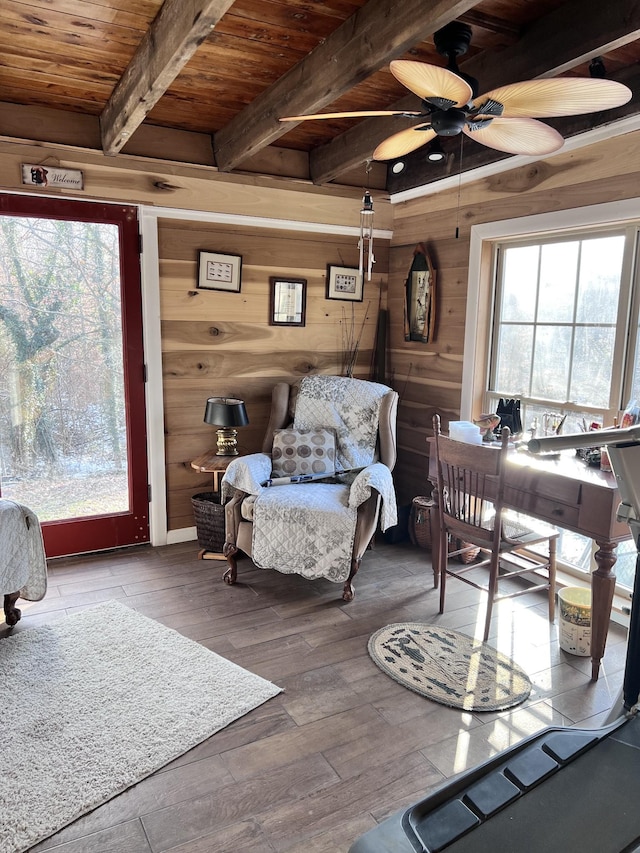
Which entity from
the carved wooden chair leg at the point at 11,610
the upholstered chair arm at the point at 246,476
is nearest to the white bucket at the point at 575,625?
the upholstered chair arm at the point at 246,476

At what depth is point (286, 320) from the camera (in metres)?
4.22

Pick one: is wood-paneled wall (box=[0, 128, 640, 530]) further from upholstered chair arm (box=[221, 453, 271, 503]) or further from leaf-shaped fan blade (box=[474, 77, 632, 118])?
leaf-shaped fan blade (box=[474, 77, 632, 118])

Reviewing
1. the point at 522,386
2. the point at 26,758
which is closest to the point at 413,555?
the point at 522,386

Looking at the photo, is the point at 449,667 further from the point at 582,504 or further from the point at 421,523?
the point at 421,523

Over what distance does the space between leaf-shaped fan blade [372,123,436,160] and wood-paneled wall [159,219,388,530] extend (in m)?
1.53

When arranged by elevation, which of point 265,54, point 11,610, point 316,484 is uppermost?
point 265,54

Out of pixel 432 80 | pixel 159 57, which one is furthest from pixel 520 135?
pixel 159 57

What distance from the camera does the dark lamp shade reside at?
370 centimetres

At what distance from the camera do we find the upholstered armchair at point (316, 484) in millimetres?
3215

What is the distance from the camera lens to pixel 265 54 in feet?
8.59

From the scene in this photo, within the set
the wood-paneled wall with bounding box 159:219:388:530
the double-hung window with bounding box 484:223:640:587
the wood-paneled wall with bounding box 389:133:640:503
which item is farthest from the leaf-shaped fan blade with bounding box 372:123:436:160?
the wood-paneled wall with bounding box 159:219:388:530

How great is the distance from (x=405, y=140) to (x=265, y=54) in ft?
2.43

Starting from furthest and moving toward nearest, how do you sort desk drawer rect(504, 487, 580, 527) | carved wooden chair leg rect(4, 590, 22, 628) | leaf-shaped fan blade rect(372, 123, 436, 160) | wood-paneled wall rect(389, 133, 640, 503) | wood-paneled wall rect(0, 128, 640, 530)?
wood-paneled wall rect(0, 128, 640, 530) < wood-paneled wall rect(389, 133, 640, 503) < carved wooden chair leg rect(4, 590, 22, 628) < desk drawer rect(504, 487, 580, 527) < leaf-shaped fan blade rect(372, 123, 436, 160)

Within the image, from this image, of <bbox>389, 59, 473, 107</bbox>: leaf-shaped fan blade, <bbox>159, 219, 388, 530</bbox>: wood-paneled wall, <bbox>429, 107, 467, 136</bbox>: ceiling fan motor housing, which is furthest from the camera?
Result: <bbox>159, 219, 388, 530</bbox>: wood-paneled wall
